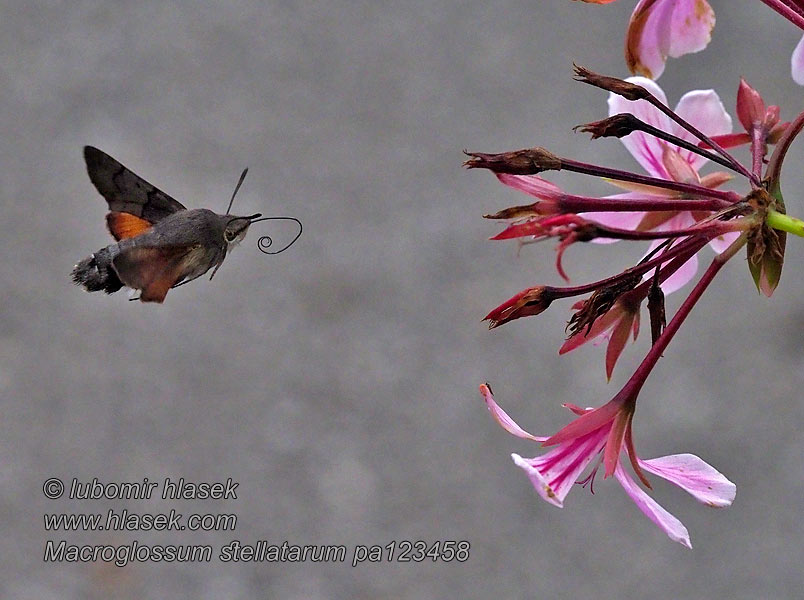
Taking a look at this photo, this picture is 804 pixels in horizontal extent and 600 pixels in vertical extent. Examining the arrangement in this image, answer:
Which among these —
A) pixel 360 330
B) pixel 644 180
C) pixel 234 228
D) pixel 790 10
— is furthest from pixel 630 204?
pixel 360 330

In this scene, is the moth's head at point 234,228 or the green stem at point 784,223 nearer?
the green stem at point 784,223

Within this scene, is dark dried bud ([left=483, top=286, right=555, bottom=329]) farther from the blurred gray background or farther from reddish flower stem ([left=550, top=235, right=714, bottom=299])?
the blurred gray background

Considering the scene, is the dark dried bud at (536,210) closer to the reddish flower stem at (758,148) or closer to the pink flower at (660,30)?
the reddish flower stem at (758,148)

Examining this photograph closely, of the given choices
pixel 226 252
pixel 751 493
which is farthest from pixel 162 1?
pixel 226 252

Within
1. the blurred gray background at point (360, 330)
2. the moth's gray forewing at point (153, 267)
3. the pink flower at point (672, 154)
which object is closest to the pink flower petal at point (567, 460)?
the pink flower at point (672, 154)

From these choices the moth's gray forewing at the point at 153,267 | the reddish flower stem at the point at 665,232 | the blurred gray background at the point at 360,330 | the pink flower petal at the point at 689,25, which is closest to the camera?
the reddish flower stem at the point at 665,232

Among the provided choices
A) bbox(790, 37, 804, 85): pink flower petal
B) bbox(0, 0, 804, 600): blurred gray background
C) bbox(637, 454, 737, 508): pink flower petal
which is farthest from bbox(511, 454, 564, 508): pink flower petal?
bbox(0, 0, 804, 600): blurred gray background

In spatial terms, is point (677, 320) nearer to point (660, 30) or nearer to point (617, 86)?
point (617, 86)
